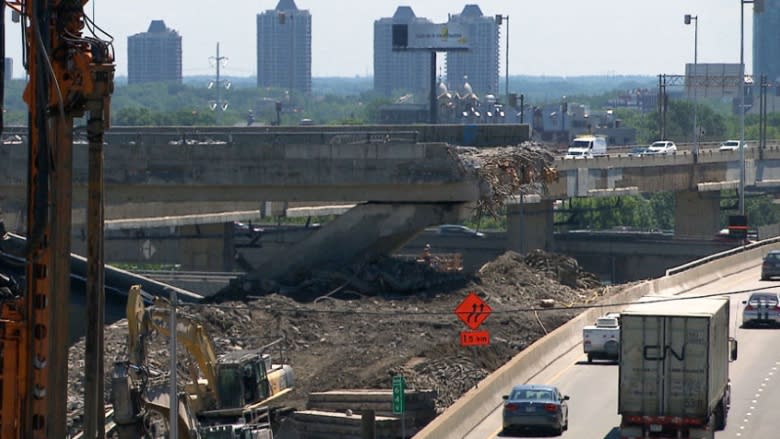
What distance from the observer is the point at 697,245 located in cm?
9256

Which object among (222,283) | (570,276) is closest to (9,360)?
(570,276)

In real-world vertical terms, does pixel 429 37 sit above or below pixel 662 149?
above

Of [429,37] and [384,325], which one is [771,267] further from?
[429,37]

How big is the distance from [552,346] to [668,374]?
13.4 m

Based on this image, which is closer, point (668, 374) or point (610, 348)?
point (668, 374)

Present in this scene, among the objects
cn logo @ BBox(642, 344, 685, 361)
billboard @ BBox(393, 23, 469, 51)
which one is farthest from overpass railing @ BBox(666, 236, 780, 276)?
billboard @ BBox(393, 23, 469, 51)

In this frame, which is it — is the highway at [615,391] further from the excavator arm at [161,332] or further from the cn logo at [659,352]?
the excavator arm at [161,332]

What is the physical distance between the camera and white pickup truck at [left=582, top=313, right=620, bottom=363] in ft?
144

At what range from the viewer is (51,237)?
743 inches

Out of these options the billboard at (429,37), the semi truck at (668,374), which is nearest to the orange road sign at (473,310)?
the semi truck at (668,374)

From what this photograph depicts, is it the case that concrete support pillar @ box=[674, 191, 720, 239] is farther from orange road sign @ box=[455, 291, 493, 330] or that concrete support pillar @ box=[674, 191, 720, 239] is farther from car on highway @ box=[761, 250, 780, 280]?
orange road sign @ box=[455, 291, 493, 330]

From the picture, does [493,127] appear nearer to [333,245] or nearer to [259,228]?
[333,245]

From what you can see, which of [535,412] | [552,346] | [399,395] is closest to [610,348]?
[552,346]

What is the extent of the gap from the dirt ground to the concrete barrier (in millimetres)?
978
